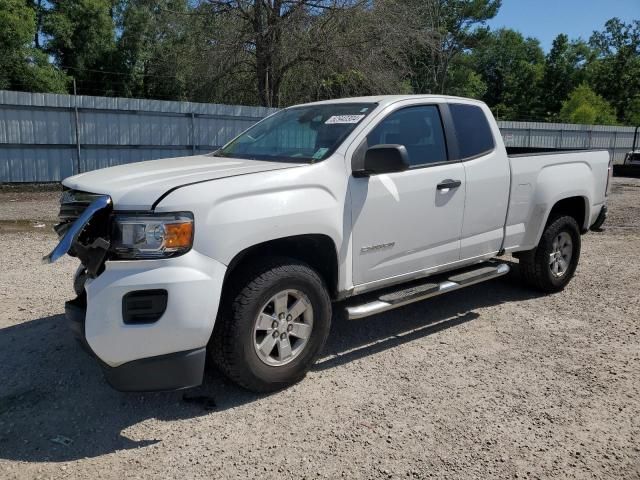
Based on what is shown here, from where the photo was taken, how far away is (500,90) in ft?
242

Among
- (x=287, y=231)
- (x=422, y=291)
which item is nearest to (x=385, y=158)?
(x=287, y=231)

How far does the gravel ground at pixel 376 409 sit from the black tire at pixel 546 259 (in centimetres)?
54

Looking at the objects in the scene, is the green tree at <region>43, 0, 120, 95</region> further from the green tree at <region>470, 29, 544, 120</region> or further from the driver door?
the green tree at <region>470, 29, 544, 120</region>

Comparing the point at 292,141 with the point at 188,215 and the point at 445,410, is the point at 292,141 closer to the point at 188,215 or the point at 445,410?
the point at 188,215

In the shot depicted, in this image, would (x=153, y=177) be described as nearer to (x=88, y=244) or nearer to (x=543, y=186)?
(x=88, y=244)

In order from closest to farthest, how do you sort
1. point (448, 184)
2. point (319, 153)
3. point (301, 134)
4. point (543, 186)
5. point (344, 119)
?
point (319, 153), point (344, 119), point (301, 134), point (448, 184), point (543, 186)

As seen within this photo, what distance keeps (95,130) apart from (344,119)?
457 inches

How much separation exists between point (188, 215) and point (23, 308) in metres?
3.03

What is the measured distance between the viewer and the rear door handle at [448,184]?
448cm

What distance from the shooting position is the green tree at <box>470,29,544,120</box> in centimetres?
6494

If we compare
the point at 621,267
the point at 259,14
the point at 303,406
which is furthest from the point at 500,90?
the point at 303,406

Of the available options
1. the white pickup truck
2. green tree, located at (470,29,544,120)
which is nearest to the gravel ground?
the white pickup truck

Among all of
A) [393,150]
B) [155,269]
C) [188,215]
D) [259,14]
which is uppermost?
[259,14]

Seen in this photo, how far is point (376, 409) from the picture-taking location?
11.6ft
